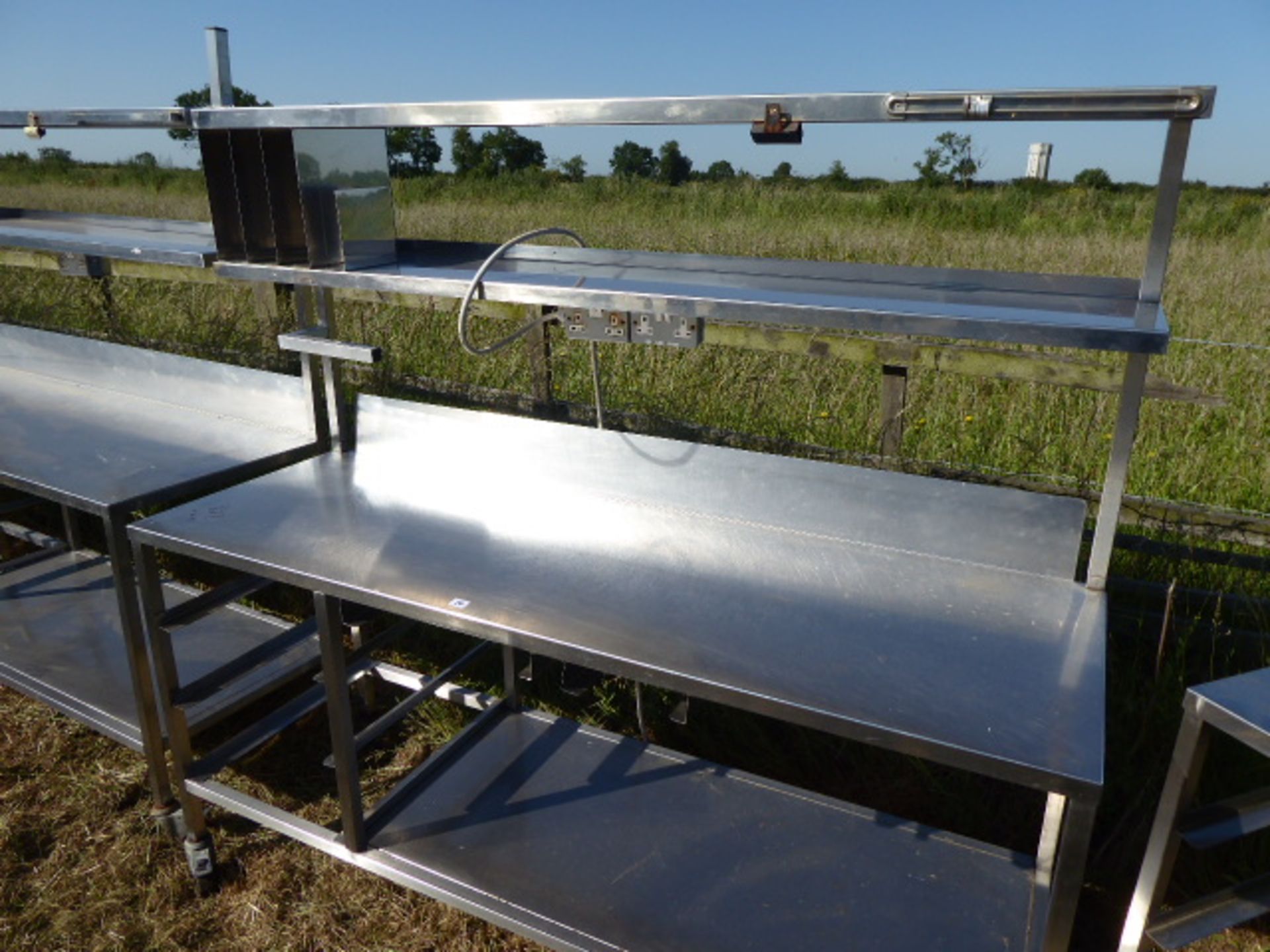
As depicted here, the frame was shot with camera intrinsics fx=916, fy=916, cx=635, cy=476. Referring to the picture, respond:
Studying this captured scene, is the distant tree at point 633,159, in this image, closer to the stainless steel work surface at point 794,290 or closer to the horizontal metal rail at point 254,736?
the stainless steel work surface at point 794,290

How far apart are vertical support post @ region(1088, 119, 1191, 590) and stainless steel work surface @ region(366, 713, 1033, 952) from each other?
→ 0.74m

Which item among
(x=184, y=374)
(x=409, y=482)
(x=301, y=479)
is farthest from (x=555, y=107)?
(x=184, y=374)

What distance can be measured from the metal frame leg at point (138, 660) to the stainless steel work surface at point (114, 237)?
68 cm

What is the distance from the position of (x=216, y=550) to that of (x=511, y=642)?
746 millimetres

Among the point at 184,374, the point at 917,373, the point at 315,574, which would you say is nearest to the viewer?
the point at 315,574

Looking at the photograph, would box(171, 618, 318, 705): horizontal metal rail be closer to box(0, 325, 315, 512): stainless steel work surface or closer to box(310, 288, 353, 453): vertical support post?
box(0, 325, 315, 512): stainless steel work surface

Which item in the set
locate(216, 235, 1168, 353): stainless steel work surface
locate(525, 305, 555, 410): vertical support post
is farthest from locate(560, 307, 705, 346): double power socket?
locate(525, 305, 555, 410): vertical support post

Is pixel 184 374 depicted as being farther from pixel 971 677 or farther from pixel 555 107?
pixel 971 677

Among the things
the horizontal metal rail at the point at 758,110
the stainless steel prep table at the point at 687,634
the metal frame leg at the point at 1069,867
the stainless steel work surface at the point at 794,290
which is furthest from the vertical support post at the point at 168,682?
the metal frame leg at the point at 1069,867

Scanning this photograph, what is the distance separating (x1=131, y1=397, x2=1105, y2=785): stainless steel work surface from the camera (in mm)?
1402

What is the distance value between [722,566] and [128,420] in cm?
203

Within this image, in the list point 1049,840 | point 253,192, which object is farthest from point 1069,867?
point 253,192

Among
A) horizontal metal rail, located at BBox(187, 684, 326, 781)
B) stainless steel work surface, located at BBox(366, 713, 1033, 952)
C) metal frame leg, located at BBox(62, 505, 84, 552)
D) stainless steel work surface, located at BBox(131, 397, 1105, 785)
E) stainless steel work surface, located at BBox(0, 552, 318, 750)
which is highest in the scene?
stainless steel work surface, located at BBox(131, 397, 1105, 785)

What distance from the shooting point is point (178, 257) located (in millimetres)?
2277
